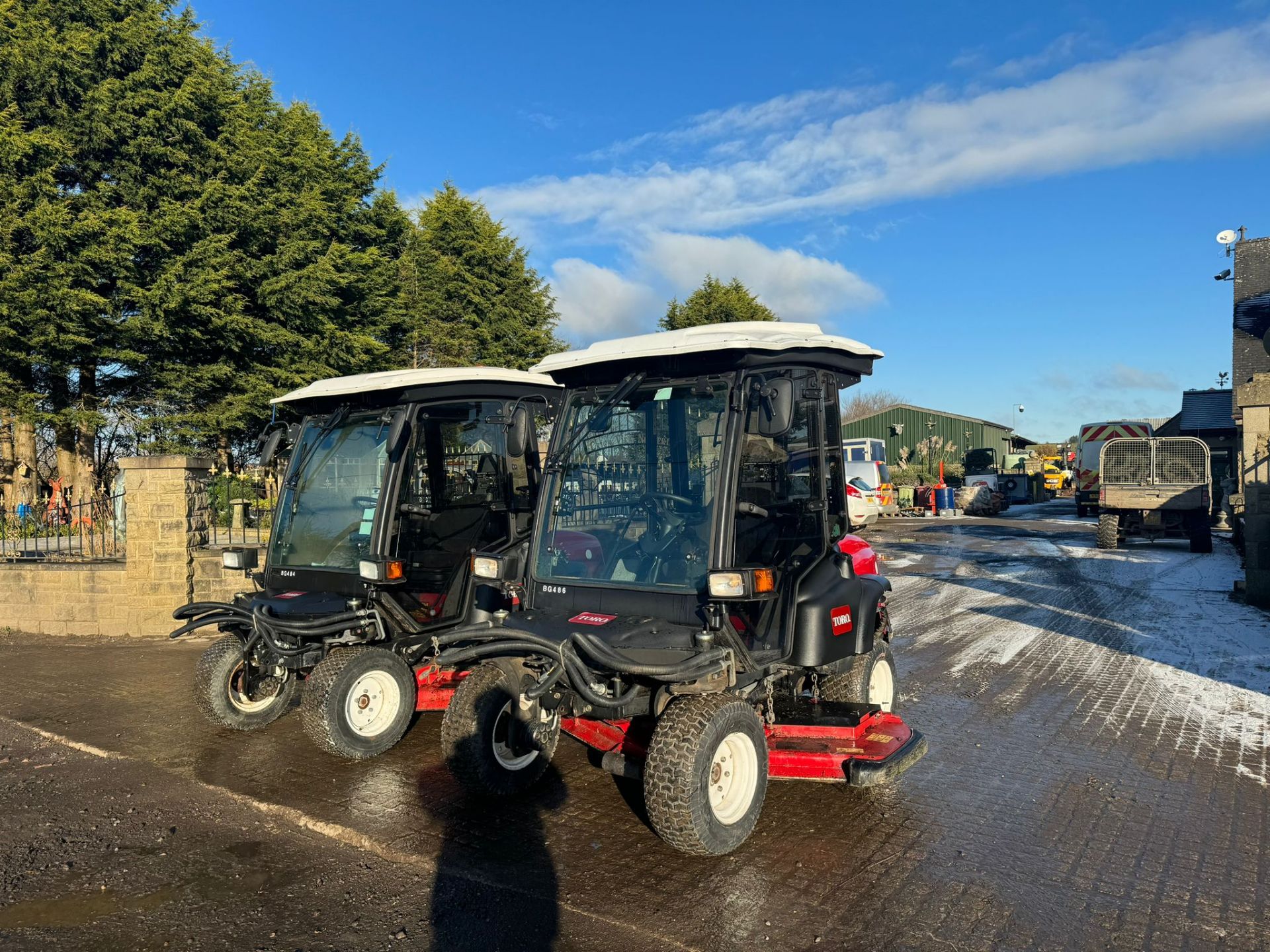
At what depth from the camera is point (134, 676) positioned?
28.2 ft

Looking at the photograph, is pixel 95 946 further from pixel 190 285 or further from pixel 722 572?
pixel 190 285

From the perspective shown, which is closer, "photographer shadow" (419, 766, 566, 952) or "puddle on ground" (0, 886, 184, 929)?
"photographer shadow" (419, 766, 566, 952)

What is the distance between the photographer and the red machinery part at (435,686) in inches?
249

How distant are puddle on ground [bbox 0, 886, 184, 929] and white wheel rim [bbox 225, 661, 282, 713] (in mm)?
2282

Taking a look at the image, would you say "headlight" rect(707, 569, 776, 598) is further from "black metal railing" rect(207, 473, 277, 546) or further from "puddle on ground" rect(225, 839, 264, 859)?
"black metal railing" rect(207, 473, 277, 546)

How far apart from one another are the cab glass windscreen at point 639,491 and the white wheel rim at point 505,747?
0.80m

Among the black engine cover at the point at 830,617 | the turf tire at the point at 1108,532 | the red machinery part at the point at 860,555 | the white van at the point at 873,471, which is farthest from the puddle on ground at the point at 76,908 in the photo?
the turf tire at the point at 1108,532

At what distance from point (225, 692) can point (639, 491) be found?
345 cm

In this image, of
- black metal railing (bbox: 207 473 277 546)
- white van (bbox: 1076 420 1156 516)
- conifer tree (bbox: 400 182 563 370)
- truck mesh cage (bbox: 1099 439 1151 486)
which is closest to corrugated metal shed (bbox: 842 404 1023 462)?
white van (bbox: 1076 420 1156 516)

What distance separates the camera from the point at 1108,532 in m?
18.2

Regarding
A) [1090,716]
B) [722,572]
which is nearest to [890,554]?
[1090,716]

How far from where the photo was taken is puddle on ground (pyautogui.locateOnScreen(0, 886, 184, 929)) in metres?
3.82

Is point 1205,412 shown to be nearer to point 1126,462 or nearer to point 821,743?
point 1126,462

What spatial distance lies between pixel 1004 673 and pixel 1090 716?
1.48 meters
